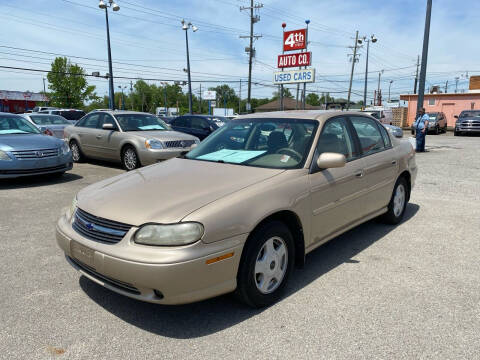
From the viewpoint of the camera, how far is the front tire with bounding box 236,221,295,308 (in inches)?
107

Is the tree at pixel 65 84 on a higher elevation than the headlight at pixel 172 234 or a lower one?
higher

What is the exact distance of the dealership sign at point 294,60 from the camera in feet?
82.1

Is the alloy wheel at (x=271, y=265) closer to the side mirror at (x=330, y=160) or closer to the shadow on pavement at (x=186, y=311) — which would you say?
the shadow on pavement at (x=186, y=311)

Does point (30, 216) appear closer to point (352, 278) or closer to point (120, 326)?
point (120, 326)

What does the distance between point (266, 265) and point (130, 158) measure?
7150 mm

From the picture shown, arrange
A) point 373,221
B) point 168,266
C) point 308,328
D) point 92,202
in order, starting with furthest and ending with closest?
point 373,221 < point 92,202 < point 308,328 < point 168,266

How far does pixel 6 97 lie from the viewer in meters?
67.0

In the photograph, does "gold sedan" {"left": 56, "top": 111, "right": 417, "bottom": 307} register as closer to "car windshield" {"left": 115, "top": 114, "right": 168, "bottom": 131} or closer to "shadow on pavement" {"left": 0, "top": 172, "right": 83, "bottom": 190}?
"shadow on pavement" {"left": 0, "top": 172, "right": 83, "bottom": 190}

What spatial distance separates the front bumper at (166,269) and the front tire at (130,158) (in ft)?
22.1

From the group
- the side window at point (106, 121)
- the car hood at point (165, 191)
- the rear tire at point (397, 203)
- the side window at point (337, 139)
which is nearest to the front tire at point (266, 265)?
the car hood at point (165, 191)

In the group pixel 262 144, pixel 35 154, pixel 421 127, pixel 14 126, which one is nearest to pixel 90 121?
pixel 14 126

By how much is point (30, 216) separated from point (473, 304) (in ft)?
17.8

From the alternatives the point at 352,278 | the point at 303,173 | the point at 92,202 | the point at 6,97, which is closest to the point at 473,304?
the point at 352,278

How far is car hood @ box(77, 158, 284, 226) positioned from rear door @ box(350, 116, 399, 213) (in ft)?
4.75
